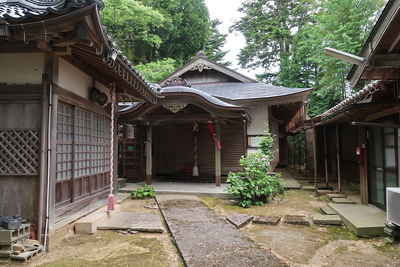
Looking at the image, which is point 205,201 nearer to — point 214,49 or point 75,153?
point 75,153

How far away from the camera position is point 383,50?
3799 millimetres

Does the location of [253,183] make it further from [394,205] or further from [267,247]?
[394,205]

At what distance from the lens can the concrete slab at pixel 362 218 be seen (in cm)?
485

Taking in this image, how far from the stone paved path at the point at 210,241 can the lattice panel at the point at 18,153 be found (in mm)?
2715

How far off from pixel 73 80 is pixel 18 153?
5.57 ft

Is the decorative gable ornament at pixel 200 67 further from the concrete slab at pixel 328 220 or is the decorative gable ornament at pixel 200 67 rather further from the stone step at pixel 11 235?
the stone step at pixel 11 235

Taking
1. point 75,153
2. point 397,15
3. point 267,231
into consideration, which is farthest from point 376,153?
point 75,153

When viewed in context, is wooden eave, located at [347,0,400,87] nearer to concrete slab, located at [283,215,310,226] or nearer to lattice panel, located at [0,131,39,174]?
concrete slab, located at [283,215,310,226]

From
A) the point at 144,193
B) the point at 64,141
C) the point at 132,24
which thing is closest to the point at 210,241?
the point at 64,141

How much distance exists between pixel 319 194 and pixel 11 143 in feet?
29.6

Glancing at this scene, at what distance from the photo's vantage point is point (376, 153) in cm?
663

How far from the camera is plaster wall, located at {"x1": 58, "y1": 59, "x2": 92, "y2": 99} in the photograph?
4582mm

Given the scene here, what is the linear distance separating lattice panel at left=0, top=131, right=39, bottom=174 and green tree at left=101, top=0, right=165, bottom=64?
46.8 ft

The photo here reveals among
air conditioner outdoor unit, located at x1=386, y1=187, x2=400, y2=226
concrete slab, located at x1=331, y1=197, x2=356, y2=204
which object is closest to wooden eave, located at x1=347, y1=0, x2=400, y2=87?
air conditioner outdoor unit, located at x1=386, y1=187, x2=400, y2=226
